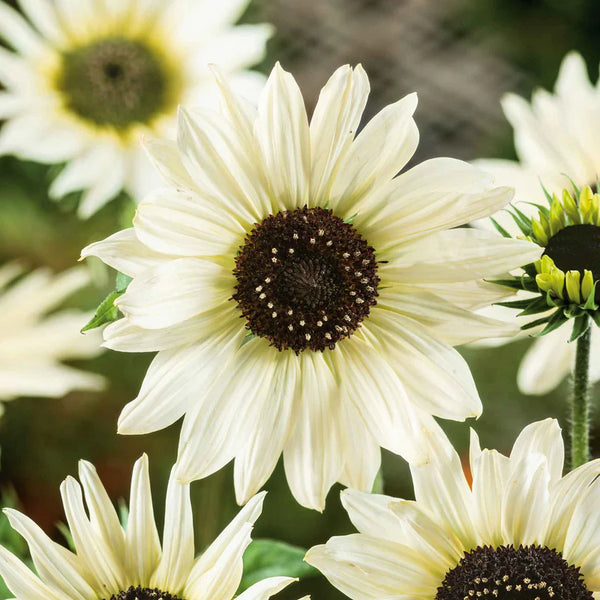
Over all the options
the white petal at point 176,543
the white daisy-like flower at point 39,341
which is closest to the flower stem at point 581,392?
the white petal at point 176,543

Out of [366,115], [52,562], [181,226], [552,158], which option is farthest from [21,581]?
[366,115]

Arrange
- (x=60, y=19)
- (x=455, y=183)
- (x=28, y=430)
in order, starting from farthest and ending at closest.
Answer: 1. (x=28, y=430)
2. (x=60, y=19)
3. (x=455, y=183)

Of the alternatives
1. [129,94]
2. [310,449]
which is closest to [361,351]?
[310,449]

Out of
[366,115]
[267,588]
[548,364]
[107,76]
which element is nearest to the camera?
[267,588]

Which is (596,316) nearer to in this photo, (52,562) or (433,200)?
(433,200)

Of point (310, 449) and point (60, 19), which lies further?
point (60, 19)

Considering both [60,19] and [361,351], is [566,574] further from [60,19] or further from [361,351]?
[60,19]
